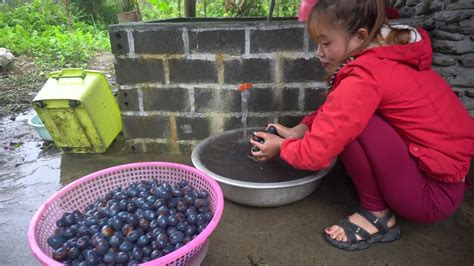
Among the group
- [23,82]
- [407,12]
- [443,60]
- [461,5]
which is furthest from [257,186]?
[23,82]

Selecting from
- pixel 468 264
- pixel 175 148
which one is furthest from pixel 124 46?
pixel 468 264

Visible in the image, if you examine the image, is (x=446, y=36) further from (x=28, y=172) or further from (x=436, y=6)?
(x=28, y=172)

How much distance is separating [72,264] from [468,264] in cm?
148

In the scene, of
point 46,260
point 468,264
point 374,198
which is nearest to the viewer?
point 46,260

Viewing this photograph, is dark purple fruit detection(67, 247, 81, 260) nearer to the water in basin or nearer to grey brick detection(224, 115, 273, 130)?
the water in basin

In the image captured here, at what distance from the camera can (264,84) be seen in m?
2.08

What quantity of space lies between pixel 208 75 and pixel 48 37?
18.1ft

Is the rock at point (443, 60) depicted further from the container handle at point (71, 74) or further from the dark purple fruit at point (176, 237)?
the container handle at point (71, 74)

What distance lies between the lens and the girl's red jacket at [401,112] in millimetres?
1271

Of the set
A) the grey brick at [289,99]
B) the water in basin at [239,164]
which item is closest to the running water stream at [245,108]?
the water in basin at [239,164]

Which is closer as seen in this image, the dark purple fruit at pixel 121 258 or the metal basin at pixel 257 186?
the dark purple fruit at pixel 121 258

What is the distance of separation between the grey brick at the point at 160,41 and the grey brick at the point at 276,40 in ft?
1.37

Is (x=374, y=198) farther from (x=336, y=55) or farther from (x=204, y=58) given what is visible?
(x=204, y=58)

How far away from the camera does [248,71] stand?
204 cm
